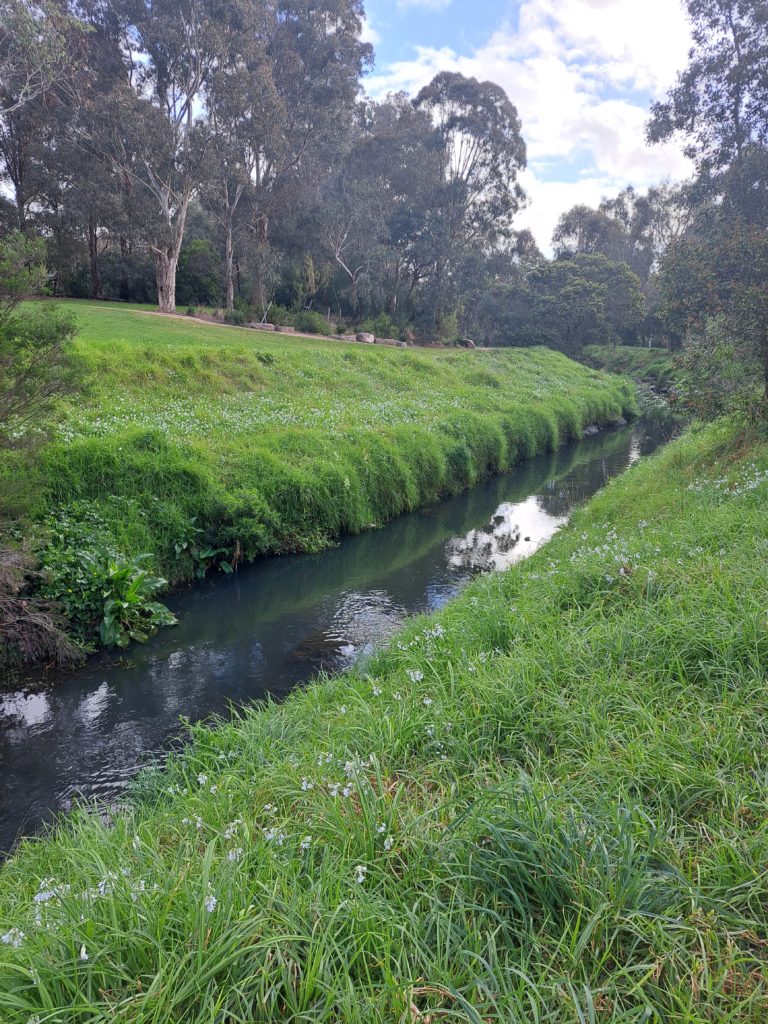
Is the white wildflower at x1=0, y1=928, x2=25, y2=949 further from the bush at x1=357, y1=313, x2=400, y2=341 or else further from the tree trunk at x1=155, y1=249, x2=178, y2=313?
the bush at x1=357, y1=313, x2=400, y2=341

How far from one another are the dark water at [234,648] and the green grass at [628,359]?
32.8 meters

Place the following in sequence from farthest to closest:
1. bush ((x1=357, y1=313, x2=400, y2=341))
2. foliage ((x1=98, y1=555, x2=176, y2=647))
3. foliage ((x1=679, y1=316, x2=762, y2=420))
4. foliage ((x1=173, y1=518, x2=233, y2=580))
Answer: bush ((x1=357, y1=313, x2=400, y2=341)) < foliage ((x1=679, y1=316, x2=762, y2=420)) < foliage ((x1=173, y1=518, x2=233, y2=580)) < foliage ((x1=98, y1=555, x2=176, y2=647))

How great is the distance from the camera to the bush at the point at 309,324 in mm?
31172

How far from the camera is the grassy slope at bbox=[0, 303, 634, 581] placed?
9.12m

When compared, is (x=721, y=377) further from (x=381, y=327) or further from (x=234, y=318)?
(x=381, y=327)

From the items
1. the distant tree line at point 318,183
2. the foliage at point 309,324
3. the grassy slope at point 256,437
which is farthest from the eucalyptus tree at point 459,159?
the grassy slope at point 256,437

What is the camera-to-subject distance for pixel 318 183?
108 feet

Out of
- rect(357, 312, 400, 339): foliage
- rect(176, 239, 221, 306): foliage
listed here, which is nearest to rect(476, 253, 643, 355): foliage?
rect(357, 312, 400, 339): foliage

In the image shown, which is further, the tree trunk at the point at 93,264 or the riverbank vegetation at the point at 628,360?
the riverbank vegetation at the point at 628,360

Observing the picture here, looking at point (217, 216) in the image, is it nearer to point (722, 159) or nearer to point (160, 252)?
point (160, 252)

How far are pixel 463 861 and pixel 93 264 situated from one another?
1383 inches

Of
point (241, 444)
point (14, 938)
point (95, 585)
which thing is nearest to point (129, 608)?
point (95, 585)

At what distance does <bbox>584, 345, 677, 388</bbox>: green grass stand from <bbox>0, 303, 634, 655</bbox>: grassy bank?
22.4 meters

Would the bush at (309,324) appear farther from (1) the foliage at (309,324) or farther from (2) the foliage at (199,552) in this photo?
(2) the foliage at (199,552)
